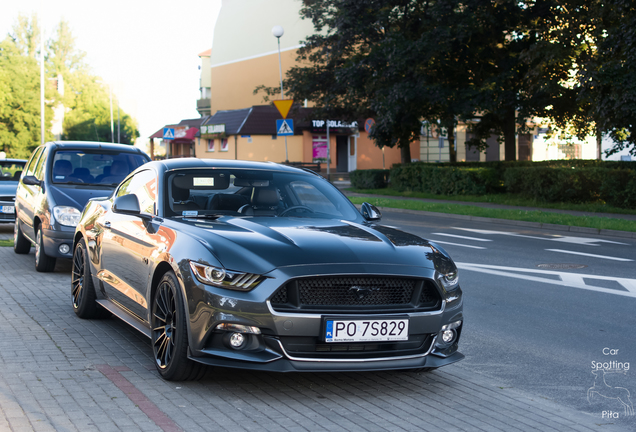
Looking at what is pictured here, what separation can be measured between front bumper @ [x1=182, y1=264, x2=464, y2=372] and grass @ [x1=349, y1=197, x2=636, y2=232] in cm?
1268

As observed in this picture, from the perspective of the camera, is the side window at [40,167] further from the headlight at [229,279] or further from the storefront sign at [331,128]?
the storefront sign at [331,128]

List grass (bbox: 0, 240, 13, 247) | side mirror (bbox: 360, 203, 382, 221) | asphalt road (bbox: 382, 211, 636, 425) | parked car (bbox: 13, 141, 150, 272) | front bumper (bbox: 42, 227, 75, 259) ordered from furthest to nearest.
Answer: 1. grass (bbox: 0, 240, 13, 247)
2. parked car (bbox: 13, 141, 150, 272)
3. front bumper (bbox: 42, 227, 75, 259)
4. side mirror (bbox: 360, 203, 382, 221)
5. asphalt road (bbox: 382, 211, 636, 425)

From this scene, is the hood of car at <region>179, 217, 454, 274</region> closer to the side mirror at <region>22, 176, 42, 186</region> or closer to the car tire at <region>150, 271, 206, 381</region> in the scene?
the car tire at <region>150, 271, 206, 381</region>

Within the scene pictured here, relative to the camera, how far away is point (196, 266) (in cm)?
446

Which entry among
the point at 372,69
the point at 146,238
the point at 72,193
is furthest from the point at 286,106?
the point at 146,238

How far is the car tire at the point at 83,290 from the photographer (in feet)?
21.7

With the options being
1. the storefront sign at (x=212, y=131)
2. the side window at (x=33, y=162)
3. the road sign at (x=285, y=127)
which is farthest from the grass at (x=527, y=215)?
the storefront sign at (x=212, y=131)

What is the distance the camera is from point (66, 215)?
30.5ft

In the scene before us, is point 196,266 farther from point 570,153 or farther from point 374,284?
point 570,153

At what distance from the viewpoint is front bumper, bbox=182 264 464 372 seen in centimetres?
425

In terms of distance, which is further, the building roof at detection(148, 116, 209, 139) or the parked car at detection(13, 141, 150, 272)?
the building roof at detection(148, 116, 209, 139)

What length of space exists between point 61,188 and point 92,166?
0.80m

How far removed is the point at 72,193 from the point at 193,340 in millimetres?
5970
